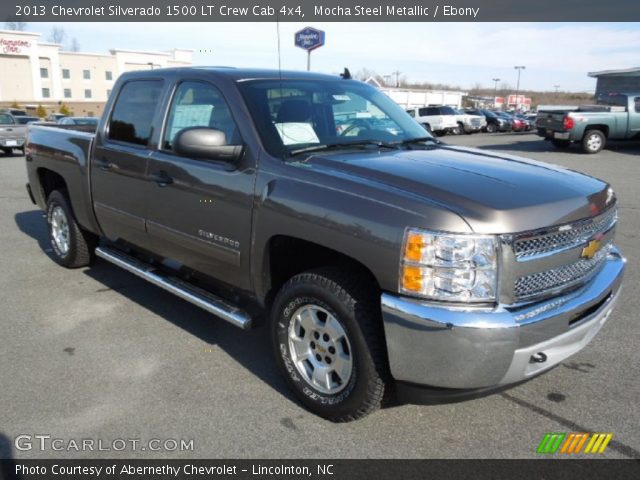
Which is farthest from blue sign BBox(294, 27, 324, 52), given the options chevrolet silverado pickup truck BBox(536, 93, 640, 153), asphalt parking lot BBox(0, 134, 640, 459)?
chevrolet silverado pickup truck BBox(536, 93, 640, 153)

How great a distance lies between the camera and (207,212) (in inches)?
143

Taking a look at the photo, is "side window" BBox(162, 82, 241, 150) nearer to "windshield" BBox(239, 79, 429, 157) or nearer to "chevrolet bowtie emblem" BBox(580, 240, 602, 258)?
"windshield" BBox(239, 79, 429, 157)

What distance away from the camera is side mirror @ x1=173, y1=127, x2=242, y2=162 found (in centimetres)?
326

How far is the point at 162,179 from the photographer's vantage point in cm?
397

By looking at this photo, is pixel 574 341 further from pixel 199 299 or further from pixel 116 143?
pixel 116 143

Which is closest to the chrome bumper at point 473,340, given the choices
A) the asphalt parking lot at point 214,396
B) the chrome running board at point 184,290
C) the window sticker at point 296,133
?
the asphalt parking lot at point 214,396

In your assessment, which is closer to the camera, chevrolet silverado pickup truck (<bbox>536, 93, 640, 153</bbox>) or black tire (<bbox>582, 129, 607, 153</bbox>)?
chevrolet silverado pickup truck (<bbox>536, 93, 640, 153</bbox>)

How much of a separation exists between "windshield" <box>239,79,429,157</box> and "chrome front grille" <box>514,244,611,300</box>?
150 cm

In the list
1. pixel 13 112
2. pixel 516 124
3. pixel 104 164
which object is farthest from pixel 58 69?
→ pixel 104 164

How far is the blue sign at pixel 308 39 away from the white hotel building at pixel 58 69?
6414 centimetres

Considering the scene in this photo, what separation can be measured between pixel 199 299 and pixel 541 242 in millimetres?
2192

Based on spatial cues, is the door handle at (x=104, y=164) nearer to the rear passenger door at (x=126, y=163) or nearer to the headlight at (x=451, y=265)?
the rear passenger door at (x=126, y=163)

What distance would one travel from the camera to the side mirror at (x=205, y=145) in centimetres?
326

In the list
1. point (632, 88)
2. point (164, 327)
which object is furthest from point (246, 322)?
point (632, 88)
